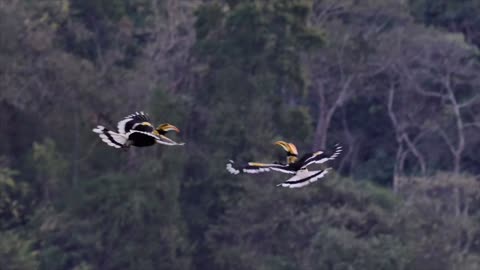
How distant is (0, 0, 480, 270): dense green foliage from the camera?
28.2m

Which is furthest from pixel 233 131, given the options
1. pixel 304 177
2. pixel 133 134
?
pixel 133 134

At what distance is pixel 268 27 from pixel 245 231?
13.1 feet

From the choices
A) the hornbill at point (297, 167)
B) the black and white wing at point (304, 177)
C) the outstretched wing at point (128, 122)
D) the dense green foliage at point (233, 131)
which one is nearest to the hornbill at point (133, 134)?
the outstretched wing at point (128, 122)

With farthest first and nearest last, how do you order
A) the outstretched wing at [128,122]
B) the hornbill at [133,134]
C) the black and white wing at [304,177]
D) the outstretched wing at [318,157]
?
the black and white wing at [304,177], the outstretched wing at [128,122], the outstretched wing at [318,157], the hornbill at [133,134]

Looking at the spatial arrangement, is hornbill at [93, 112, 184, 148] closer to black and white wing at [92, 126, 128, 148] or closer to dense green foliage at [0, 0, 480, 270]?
black and white wing at [92, 126, 128, 148]

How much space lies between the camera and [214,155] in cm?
2911

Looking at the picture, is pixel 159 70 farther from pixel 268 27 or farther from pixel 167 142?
pixel 167 142

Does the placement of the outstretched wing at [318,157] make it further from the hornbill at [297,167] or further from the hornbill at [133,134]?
the hornbill at [133,134]

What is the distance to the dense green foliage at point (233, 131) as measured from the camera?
92.7ft

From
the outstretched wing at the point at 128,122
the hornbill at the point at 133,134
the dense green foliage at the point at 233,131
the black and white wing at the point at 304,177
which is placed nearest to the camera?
the hornbill at the point at 133,134

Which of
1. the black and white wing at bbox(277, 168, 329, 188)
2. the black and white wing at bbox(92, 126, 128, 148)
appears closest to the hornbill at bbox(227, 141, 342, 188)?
the black and white wing at bbox(277, 168, 329, 188)

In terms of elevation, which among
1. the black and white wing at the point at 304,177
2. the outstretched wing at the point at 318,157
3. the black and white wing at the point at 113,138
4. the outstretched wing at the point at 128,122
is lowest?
the black and white wing at the point at 304,177

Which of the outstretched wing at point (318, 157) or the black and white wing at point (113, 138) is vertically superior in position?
the black and white wing at point (113, 138)

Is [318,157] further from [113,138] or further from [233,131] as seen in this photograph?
[233,131]
